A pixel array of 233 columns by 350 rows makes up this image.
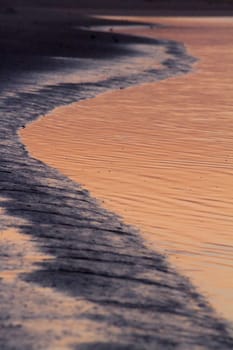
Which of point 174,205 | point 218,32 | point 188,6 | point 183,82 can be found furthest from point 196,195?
point 188,6

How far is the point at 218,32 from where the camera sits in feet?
152

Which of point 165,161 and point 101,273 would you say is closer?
point 101,273

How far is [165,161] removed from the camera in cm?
1316

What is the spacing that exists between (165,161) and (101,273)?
17.9 ft

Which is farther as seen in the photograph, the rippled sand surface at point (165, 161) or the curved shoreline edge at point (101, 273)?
the rippled sand surface at point (165, 161)

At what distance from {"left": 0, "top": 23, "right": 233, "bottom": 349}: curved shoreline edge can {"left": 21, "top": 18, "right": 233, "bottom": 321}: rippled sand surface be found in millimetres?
212

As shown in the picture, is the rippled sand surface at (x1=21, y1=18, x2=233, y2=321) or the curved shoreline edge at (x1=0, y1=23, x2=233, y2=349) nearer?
the curved shoreline edge at (x1=0, y1=23, x2=233, y2=349)

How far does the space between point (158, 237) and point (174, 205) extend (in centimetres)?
132

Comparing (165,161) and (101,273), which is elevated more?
A: (101,273)

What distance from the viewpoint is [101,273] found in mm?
7824

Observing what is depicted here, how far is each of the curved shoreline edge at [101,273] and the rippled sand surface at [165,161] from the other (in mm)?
212

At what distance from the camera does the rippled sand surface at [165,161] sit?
350 inches

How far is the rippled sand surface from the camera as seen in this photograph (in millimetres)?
8891

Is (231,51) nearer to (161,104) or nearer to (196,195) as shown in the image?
(161,104)
